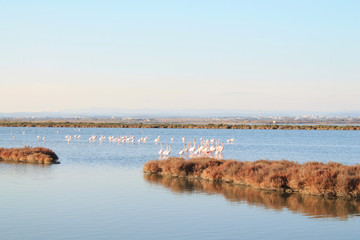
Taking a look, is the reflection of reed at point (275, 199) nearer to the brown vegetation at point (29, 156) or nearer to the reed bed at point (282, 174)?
the reed bed at point (282, 174)

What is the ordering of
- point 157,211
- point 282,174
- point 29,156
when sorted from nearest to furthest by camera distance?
point 157,211, point 282,174, point 29,156

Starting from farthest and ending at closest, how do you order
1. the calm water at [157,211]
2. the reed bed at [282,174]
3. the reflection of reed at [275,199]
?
the reed bed at [282,174] → the reflection of reed at [275,199] → the calm water at [157,211]

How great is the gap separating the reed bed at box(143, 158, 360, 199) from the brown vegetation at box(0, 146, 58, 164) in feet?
28.9

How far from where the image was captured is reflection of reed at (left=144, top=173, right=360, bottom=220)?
53.6ft

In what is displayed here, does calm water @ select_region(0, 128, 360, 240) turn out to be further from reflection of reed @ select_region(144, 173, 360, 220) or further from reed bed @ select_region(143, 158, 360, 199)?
reed bed @ select_region(143, 158, 360, 199)

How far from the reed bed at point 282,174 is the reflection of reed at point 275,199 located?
420mm

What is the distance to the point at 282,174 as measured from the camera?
67.8ft

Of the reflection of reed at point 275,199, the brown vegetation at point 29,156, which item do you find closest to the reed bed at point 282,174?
the reflection of reed at point 275,199

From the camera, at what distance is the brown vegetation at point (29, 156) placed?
104 ft

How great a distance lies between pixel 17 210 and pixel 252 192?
8.54 meters

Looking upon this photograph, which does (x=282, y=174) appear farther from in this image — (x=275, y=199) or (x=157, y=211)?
(x=157, y=211)

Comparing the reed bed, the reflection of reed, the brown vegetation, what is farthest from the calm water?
the brown vegetation

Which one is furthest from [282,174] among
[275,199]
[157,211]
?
[157,211]

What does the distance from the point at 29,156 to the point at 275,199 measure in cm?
1844
